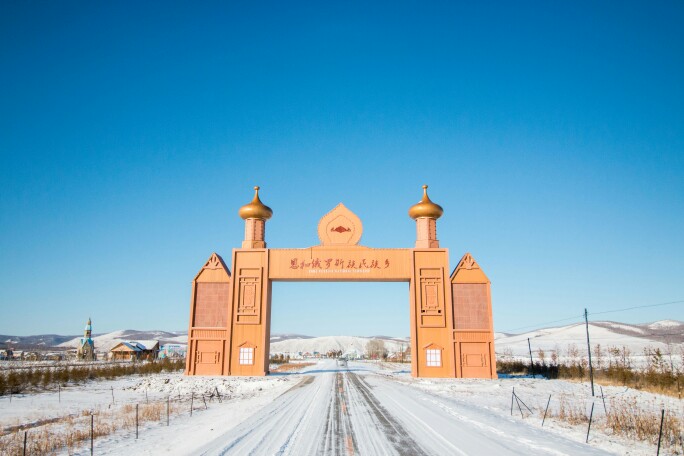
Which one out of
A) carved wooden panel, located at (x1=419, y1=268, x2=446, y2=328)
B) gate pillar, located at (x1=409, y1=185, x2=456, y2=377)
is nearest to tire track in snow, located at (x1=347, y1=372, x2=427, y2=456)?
gate pillar, located at (x1=409, y1=185, x2=456, y2=377)

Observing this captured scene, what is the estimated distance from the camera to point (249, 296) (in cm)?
3800

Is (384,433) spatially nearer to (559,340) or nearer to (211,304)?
(211,304)

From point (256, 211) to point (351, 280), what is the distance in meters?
10.5

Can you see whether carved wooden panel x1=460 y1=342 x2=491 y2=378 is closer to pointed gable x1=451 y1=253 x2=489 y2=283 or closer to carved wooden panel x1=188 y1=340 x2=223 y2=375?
pointed gable x1=451 y1=253 x2=489 y2=283

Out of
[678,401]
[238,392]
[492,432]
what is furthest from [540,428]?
[238,392]

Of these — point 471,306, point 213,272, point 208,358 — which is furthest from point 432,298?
point 208,358

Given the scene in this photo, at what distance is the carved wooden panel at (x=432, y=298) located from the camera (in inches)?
1458

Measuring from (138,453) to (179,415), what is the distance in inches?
261

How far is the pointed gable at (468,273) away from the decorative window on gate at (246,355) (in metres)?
17.9

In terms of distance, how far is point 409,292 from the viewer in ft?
127

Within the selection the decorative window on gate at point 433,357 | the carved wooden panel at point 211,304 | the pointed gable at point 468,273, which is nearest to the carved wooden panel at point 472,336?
the decorative window on gate at point 433,357

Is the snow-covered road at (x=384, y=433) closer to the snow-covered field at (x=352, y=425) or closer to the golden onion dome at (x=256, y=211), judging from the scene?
the snow-covered field at (x=352, y=425)

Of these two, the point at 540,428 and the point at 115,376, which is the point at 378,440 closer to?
the point at 540,428

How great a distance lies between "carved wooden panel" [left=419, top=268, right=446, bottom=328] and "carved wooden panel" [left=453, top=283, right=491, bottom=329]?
1231 millimetres
